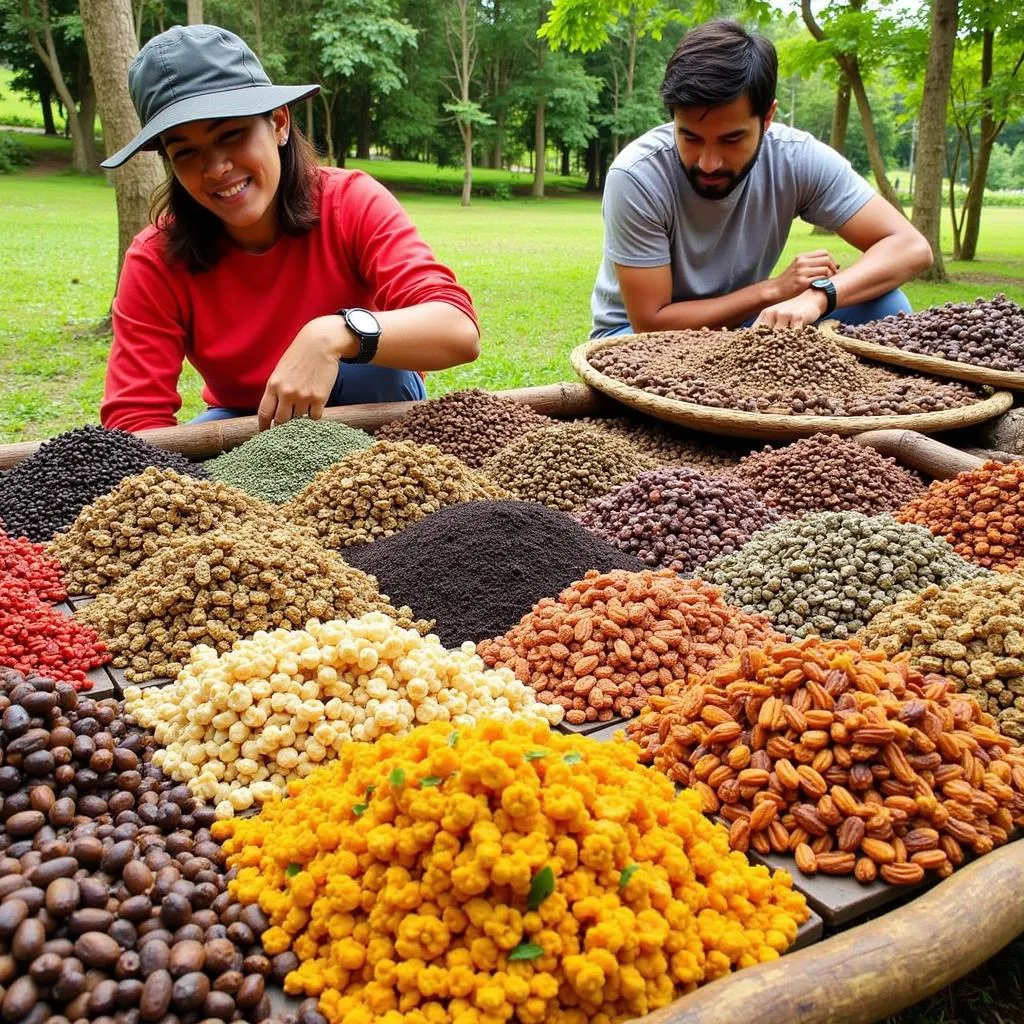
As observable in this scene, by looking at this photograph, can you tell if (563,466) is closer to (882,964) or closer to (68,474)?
(68,474)

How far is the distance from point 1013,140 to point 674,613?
2985 inches

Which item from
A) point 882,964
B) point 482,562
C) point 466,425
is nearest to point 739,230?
point 466,425

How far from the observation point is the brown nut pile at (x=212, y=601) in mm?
1762

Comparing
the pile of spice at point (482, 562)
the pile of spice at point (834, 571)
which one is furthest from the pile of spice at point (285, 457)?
the pile of spice at point (834, 571)

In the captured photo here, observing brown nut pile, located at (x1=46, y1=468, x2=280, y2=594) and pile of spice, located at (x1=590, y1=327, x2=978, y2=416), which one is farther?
pile of spice, located at (x1=590, y1=327, x2=978, y2=416)

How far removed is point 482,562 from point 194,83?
154 centimetres

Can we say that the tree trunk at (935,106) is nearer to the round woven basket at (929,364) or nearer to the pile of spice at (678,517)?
the round woven basket at (929,364)

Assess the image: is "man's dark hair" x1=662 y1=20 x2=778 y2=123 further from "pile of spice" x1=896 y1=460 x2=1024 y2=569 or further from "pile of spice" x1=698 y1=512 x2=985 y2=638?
"pile of spice" x1=698 y1=512 x2=985 y2=638

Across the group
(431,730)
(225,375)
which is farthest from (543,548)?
(225,375)

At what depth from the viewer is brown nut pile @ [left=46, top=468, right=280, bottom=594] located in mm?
2102

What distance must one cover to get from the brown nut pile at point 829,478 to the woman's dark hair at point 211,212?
153 cm

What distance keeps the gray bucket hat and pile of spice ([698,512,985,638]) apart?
1.69 metres

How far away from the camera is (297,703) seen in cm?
148

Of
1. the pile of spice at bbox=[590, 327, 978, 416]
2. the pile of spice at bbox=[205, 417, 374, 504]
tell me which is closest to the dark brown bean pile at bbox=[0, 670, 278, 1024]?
the pile of spice at bbox=[205, 417, 374, 504]
